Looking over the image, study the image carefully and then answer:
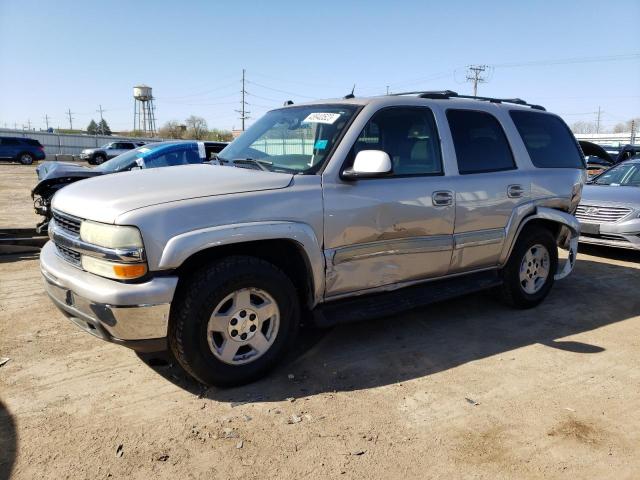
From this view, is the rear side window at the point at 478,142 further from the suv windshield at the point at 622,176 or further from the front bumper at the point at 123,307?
the suv windshield at the point at 622,176

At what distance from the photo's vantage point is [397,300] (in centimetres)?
399

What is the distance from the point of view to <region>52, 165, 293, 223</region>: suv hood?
119 inches

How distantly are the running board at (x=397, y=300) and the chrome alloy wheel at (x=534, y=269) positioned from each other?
0.44 m

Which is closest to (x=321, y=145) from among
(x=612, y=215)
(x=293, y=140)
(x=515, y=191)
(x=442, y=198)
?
(x=293, y=140)

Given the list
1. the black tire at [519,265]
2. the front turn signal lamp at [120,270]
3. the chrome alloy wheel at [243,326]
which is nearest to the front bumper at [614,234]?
the black tire at [519,265]

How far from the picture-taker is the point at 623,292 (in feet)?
19.3

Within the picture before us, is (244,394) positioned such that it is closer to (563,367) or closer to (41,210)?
(563,367)

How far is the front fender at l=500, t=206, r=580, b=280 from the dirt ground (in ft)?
2.53

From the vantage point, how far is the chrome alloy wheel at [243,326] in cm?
323

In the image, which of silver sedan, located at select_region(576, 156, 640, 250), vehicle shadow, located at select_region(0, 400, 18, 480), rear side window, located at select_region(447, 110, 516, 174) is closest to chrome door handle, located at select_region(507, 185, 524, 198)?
rear side window, located at select_region(447, 110, 516, 174)

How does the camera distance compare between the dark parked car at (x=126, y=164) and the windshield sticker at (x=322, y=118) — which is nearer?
the windshield sticker at (x=322, y=118)

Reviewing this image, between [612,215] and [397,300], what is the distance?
→ 5251mm

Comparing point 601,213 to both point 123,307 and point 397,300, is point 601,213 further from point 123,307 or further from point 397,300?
point 123,307

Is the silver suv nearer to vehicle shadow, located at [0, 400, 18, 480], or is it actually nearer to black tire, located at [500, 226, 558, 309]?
black tire, located at [500, 226, 558, 309]
